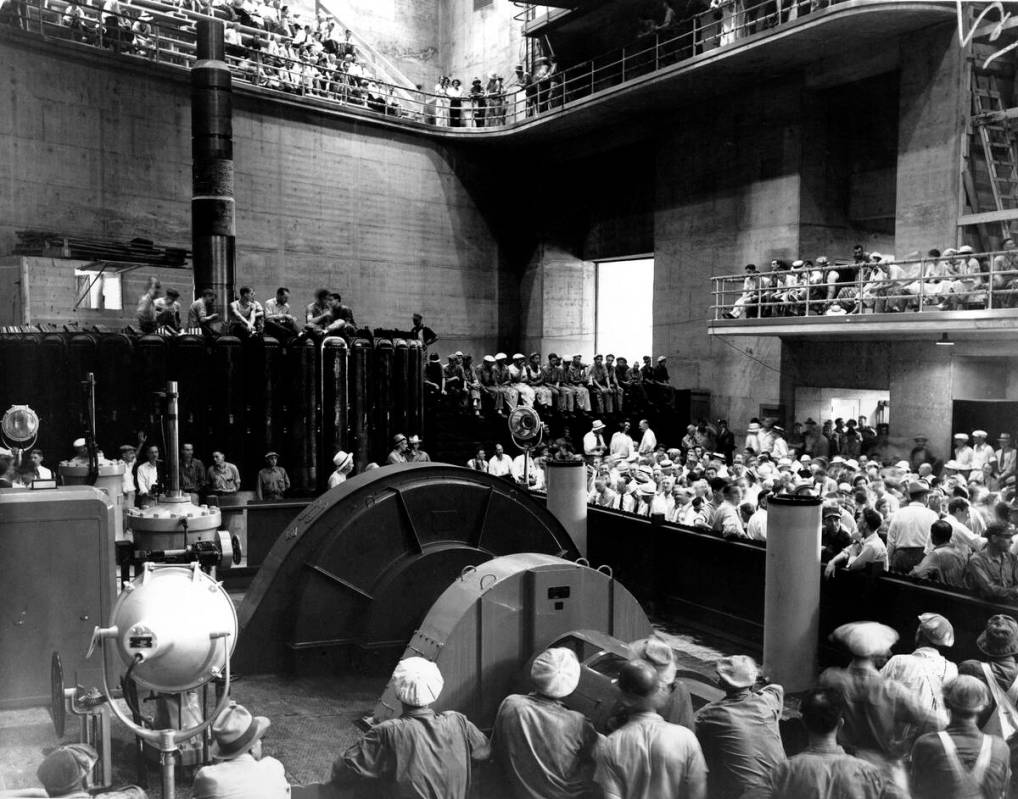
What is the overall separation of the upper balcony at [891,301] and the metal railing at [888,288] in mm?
19

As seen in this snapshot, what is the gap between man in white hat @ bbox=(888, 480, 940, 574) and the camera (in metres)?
9.77

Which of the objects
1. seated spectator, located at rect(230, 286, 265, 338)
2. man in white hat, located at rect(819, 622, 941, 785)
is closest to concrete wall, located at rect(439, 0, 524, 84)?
seated spectator, located at rect(230, 286, 265, 338)

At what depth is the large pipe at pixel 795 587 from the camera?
8359 mm

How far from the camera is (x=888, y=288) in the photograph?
19.8 m

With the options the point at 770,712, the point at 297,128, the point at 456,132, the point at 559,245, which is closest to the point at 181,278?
the point at 297,128

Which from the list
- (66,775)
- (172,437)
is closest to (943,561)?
(172,437)

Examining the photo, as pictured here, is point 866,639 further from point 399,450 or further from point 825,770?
point 399,450

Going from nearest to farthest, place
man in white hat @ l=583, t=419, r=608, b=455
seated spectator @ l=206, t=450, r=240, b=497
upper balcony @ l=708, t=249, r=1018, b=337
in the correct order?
seated spectator @ l=206, t=450, r=240, b=497 → upper balcony @ l=708, t=249, r=1018, b=337 → man in white hat @ l=583, t=419, r=608, b=455

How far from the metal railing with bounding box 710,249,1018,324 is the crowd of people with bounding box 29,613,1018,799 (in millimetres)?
13006

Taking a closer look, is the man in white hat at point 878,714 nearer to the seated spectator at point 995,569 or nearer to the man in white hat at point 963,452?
the seated spectator at point 995,569

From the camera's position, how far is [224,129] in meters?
21.7

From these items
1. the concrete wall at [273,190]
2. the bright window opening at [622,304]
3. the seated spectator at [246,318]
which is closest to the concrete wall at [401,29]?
the concrete wall at [273,190]

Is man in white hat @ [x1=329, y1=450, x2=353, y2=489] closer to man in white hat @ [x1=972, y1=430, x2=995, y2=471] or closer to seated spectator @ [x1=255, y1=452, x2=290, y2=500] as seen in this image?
seated spectator @ [x1=255, y1=452, x2=290, y2=500]

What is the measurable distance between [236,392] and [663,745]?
544 inches
